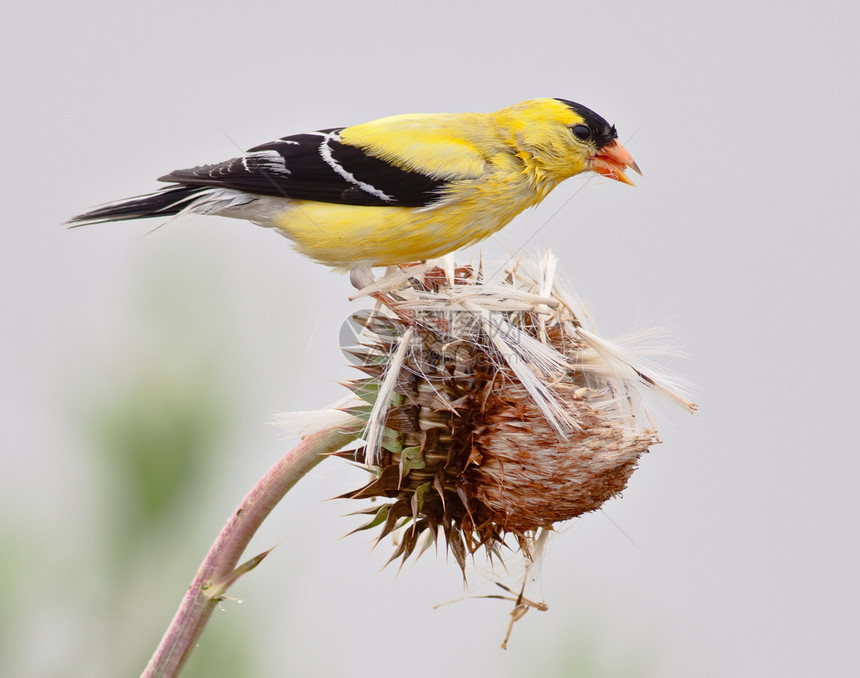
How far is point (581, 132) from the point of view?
5.74 ft

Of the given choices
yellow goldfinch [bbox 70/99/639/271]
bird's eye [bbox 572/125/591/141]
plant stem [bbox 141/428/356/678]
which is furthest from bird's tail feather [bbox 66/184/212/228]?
bird's eye [bbox 572/125/591/141]

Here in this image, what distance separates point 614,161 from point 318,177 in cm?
65

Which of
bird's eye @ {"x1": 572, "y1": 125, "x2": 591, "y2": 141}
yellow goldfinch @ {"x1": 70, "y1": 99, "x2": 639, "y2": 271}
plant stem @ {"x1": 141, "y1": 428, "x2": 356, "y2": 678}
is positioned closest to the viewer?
plant stem @ {"x1": 141, "y1": 428, "x2": 356, "y2": 678}

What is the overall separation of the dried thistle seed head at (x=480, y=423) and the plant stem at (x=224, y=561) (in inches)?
5.3

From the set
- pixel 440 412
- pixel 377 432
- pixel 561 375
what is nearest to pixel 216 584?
pixel 377 432

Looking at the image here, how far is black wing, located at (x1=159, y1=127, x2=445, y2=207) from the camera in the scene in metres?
1.63

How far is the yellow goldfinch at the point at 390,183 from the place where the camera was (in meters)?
1.63

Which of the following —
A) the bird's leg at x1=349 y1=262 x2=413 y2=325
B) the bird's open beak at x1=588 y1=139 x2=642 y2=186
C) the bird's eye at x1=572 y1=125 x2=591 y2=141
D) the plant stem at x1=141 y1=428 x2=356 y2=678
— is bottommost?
the plant stem at x1=141 y1=428 x2=356 y2=678

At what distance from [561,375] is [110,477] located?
1.37 meters

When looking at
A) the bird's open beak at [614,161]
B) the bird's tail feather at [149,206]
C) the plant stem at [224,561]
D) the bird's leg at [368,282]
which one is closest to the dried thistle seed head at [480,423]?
the bird's leg at [368,282]

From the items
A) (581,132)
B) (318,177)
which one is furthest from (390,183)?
(581,132)

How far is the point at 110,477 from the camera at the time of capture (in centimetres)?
228

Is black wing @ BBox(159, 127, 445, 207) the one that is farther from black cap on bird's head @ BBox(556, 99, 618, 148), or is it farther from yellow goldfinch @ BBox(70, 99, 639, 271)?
black cap on bird's head @ BBox(556, 99, 618, 148)

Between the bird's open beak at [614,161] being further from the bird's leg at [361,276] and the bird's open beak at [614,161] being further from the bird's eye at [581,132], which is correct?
the bird's leg at [361,276]
